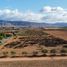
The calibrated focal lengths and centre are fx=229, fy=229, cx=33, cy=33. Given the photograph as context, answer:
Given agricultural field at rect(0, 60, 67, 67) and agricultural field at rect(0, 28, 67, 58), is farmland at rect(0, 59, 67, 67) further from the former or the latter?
agricultural field at rect(0, 28, 67, 58)

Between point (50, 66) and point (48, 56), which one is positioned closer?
point (50, 66)

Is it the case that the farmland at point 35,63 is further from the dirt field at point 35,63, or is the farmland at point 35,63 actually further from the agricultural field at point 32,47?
the agricultural field at point 32,47

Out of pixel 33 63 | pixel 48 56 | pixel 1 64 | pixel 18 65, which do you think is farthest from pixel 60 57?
pixel 1 64

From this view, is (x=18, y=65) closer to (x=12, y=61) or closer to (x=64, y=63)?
(x=12, y=61)

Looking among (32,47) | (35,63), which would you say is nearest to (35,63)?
(35,63)

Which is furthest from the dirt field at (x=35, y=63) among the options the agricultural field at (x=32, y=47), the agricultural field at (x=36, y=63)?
the agricultural field at (x=32, y=47)

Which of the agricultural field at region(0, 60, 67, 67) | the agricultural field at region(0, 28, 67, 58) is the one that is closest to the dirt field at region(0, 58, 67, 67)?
the agricultural field at region(0, 60, 67, 67)

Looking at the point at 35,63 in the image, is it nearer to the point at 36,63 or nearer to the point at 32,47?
the point at 36,63

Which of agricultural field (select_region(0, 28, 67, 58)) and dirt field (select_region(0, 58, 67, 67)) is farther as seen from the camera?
agricultural field (select_region(0, 28, 67, 58))

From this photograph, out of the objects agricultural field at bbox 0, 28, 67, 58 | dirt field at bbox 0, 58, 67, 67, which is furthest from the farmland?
agricultural field at bbox 0, 28, 67, 58

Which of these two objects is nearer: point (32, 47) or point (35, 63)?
point (35, 63)

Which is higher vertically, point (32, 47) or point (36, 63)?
point (36, 63)
